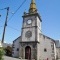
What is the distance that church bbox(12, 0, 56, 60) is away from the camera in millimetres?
33562

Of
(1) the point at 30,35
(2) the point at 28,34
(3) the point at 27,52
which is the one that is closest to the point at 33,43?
(1) the point at 30,35

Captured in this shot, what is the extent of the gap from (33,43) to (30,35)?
7.87 feet

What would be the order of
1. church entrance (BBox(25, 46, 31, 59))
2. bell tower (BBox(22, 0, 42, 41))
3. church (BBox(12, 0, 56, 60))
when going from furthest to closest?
bell tower (BBox(22, 0, 42, 41)), church entrance (BBox(25, 46, 31, 59)), church (BBox(12, 0, 56, 60))

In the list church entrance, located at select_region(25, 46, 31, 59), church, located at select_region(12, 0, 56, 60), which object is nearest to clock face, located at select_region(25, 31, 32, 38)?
church, located at select_region(12, 0, 56, 60)

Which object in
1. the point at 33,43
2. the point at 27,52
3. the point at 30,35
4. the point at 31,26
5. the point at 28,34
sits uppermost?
the point at 31,26

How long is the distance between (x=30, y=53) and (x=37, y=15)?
409 inches

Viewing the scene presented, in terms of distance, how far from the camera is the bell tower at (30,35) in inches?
1337

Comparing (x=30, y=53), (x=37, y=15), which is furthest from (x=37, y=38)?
(x=37, y=15)

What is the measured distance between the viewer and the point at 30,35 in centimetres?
3544

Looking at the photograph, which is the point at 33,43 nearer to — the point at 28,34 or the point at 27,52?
the point at 27,52

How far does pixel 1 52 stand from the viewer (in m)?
14.8

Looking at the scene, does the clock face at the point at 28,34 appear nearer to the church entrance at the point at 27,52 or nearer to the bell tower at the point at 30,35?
the bell tower at the point at 30,35

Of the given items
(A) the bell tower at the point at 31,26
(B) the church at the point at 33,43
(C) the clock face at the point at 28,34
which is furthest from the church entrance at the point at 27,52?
(C) the clock face at the point at 28,34

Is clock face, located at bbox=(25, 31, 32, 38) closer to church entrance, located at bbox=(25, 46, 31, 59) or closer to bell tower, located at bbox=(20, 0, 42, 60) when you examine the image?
bell tower, located at bbox=(20, 0, 42, 60)
